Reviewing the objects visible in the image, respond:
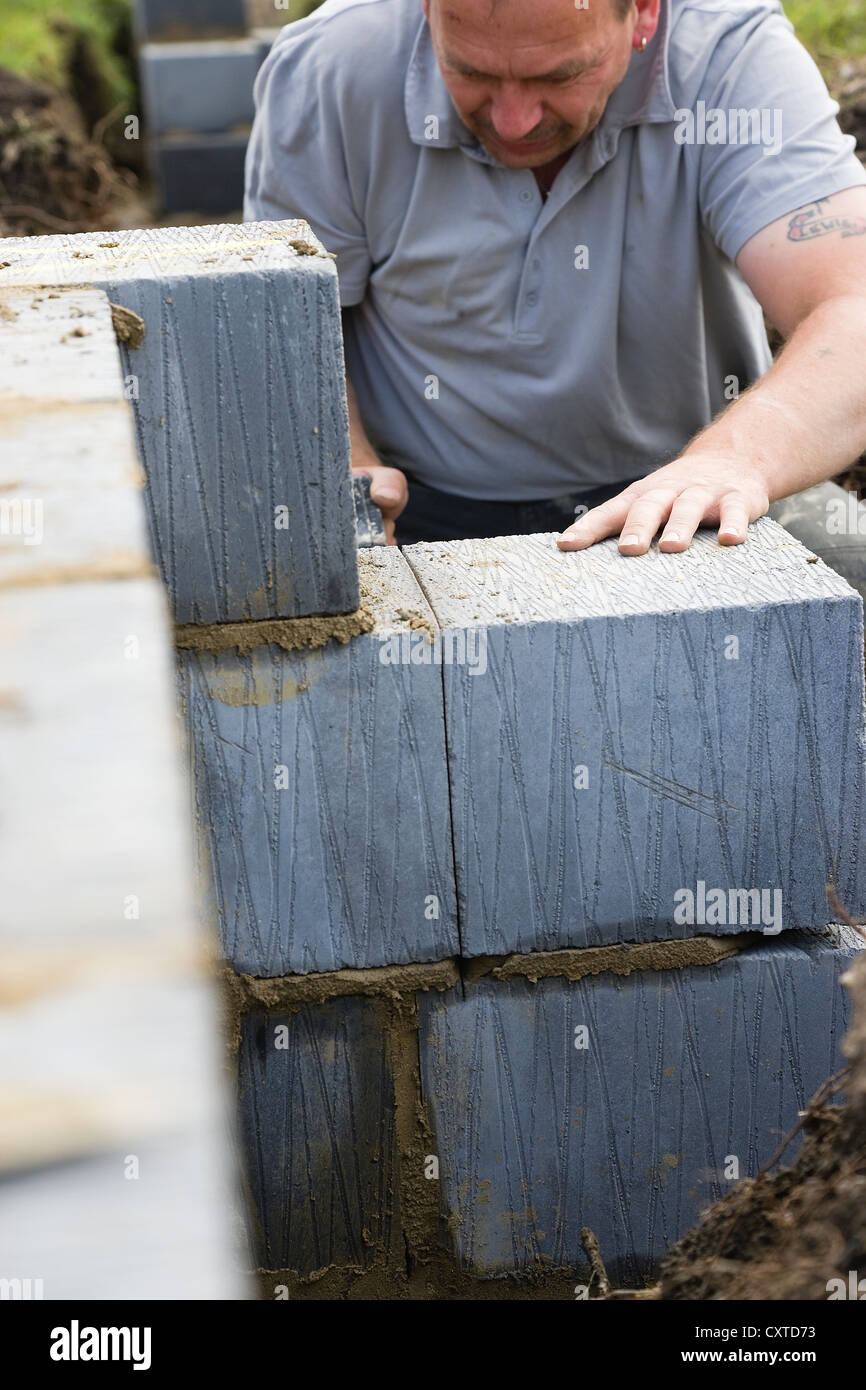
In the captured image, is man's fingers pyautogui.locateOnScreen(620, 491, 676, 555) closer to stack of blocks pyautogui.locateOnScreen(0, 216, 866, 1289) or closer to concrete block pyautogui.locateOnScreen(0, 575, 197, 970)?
stack of blocks pyautogui.locateOnScreen(0, 216, 866, 1289)

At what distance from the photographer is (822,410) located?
92.6 inches

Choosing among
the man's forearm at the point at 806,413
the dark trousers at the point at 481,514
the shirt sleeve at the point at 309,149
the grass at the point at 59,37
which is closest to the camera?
the man's forearm at the point at 806,413

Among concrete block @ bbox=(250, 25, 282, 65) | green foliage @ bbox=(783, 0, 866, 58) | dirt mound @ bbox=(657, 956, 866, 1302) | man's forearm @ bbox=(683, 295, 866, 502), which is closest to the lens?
dirt mound @ bbox=(657, 956, 866, 1302)

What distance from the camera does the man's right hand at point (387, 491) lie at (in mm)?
2871

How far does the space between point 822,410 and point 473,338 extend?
972mm

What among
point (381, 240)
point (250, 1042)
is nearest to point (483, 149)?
point (381, 240)

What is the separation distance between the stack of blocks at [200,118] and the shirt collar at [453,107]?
23.1 feet

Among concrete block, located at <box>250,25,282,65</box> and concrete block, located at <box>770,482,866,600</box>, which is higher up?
concrete block, located at <box>250,25,282,65</box>

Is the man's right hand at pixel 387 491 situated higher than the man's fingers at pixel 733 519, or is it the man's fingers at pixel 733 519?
the man's right hand at pixel 387 491

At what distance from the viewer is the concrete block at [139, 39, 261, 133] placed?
30.9ft

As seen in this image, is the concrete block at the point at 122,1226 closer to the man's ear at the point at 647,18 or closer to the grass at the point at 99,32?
the man's ear at the point at 647,18

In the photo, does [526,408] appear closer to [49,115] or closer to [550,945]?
[550,945]

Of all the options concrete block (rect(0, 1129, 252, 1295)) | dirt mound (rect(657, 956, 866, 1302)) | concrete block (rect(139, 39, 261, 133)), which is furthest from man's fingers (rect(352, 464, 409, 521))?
concrete block (rect(139, 39, 261, 133))

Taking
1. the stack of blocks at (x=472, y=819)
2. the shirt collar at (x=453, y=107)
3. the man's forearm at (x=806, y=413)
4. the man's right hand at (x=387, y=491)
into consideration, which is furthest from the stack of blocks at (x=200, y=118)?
the stack of blocks at (x=472, y=819)
